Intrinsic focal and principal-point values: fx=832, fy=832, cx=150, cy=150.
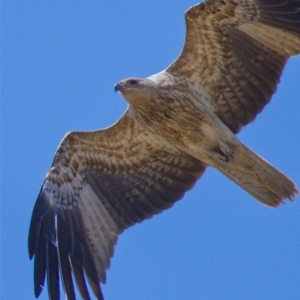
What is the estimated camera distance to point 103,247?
11.6m

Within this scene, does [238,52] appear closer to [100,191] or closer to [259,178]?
[259,178]

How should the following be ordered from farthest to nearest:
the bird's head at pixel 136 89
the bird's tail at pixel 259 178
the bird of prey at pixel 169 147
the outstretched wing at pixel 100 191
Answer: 1. the outstretched wing at pixel 100 191
2. the bird's head at pixel 136 89
3. the bird of prey at pixel 169 147
4. the bird's tail at pixel 259 178

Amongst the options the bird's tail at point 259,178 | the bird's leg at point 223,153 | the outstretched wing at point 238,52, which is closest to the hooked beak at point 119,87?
the outstretched wing at point 238,52

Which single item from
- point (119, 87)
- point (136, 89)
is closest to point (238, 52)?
point (136, 89)

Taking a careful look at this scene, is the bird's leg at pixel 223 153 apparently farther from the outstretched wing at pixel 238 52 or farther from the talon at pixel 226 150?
the outstretched wing at pixel 238 52

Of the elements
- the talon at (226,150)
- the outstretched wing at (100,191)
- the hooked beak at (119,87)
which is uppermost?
the hooked beak at (119,87)

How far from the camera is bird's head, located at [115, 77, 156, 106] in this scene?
10719mm

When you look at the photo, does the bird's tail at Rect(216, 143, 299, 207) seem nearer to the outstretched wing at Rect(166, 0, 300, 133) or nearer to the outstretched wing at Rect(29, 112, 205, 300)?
the outstretched wing at Rect(166, 0, 300, 133)

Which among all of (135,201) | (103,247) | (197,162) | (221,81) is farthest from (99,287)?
(221,81)

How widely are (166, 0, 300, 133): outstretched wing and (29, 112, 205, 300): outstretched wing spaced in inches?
42.4

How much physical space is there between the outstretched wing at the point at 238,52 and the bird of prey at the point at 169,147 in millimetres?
13

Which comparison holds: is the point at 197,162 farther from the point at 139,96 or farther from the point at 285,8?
the point at 285,8

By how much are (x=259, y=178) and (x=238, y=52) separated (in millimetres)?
1684

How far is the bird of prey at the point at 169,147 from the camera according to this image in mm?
10602
